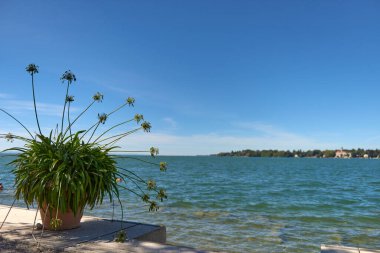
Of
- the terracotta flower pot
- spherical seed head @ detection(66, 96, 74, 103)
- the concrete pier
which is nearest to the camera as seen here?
the concrete pier

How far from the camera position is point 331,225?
35.9 ft

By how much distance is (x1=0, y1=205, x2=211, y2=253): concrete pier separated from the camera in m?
4.08

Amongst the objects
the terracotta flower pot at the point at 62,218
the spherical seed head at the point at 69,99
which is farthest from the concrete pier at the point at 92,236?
the spherical seed head at the point at 69,99

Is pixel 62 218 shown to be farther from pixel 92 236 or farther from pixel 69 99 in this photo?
pixel 69 99

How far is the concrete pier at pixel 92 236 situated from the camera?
13.4 feet

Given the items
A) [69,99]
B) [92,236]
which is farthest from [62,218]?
[69,99]

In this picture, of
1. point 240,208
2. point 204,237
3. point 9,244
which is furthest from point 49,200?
point 240,208

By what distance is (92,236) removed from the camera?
4.59 m

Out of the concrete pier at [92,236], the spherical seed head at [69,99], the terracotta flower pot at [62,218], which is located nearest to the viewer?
the concrete pier at [92,236]

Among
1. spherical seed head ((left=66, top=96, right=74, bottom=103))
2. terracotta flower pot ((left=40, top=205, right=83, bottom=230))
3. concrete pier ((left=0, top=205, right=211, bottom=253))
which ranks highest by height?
spherical seed head ((left=66, top=96, right=74, bottom=103))

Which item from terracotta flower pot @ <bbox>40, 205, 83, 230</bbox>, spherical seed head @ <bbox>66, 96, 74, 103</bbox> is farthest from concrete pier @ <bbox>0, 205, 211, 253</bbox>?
spherical seed head @ <bbox>66, 96, 74, 103</bbox>

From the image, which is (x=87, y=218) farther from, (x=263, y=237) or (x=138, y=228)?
(x=263, y=237)

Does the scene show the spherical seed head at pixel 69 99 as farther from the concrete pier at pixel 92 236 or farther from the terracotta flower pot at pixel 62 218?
the concrete pier at pixel 92 236

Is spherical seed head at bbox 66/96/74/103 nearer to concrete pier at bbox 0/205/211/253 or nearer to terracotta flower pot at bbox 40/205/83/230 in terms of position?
terracotta flower pot at bbox 40/205/83/230
